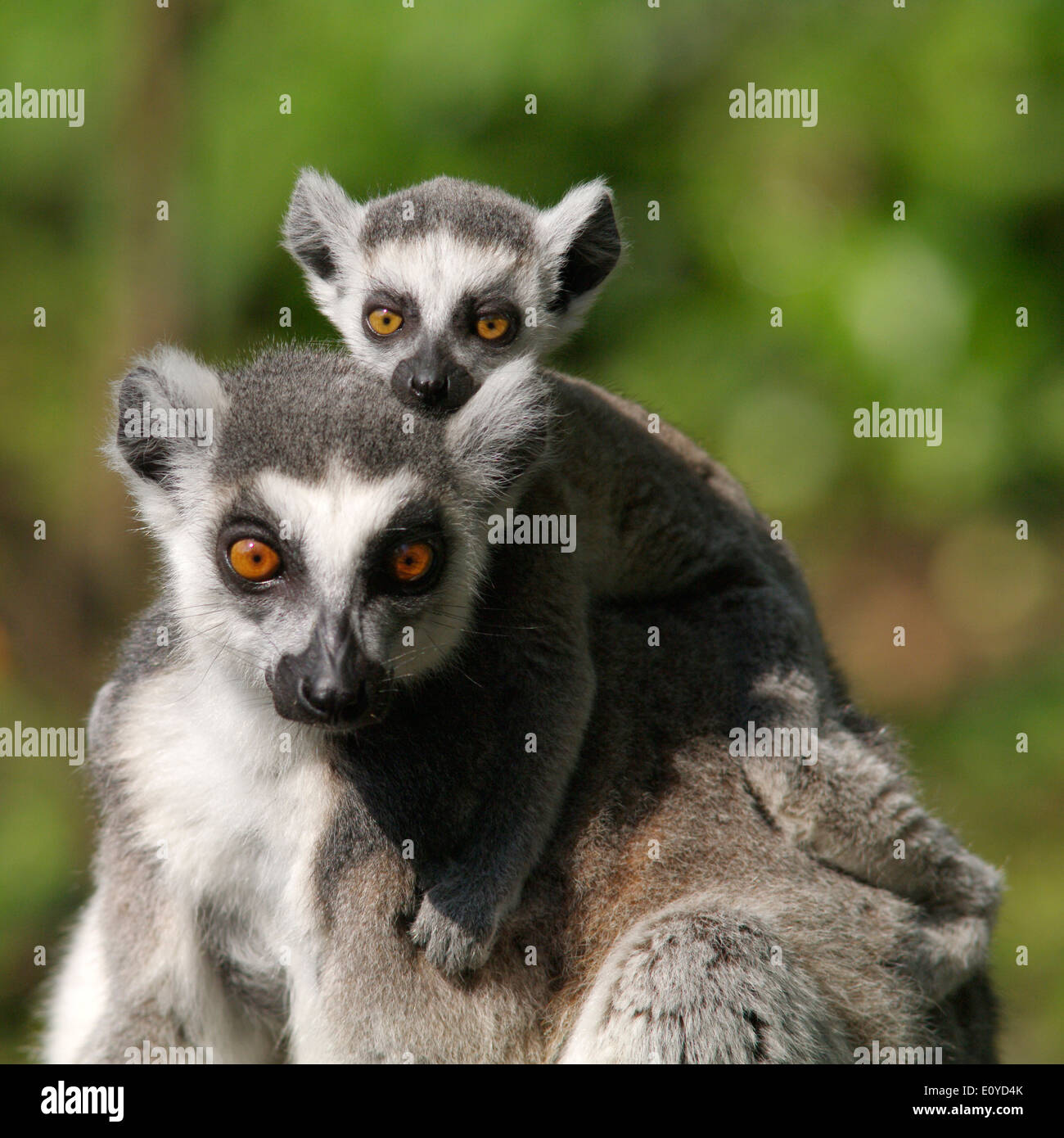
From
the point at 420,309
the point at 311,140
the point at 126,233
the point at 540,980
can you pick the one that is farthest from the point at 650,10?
the point at 540,980

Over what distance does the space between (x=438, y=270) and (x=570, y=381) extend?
2.80 ft

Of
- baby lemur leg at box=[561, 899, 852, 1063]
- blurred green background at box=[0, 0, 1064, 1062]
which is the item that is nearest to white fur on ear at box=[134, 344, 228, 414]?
baby lemur leg at box=[561, 899, 852, 1063]

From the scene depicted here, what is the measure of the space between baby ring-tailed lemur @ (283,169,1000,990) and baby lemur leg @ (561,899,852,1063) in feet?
1.98

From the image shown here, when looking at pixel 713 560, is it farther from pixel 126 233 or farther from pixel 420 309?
pixel 126 233

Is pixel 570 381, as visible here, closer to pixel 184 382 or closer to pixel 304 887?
pixel 184 382

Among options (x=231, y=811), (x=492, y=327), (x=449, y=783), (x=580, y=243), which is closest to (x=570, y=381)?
(x=580, y=243)

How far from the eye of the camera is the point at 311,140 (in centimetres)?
973

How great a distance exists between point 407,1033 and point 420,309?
2.55 meters

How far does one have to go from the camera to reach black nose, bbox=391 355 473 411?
4277mm

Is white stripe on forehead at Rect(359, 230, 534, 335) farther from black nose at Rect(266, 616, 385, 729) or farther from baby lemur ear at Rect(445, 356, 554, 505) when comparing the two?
black nose at Rect(266, 616, 385, 729)

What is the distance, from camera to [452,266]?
16.4ft

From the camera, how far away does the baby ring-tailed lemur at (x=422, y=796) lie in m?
3.74

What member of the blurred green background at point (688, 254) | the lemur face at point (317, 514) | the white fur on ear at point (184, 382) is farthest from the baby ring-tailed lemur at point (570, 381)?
the blurred green background at point (688, 254)

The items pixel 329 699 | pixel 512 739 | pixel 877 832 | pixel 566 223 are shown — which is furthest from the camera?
pixel 566 223
